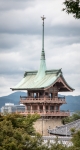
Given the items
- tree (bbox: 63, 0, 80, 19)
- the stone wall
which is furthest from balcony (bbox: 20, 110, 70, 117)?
tree (bbox: 63, 0, 80, 19)

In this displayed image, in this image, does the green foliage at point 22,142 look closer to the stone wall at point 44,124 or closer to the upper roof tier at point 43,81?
the stone wall at point 44,124

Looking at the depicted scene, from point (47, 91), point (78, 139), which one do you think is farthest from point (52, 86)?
point (78, 139)

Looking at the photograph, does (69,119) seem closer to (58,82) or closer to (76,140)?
(58,82)

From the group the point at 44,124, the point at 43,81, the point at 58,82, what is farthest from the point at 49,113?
the point at 43,81

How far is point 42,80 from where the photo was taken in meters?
82.1

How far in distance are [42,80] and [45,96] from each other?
7.90 feet

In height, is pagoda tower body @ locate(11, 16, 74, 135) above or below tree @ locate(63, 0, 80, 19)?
above

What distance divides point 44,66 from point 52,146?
162 ft

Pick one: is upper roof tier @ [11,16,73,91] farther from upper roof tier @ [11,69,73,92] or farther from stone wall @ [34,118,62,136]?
stone wall @ [34,118,62,136]

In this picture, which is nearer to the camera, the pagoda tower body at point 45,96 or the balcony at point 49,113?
the balcony at point 49,113

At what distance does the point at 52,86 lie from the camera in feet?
264

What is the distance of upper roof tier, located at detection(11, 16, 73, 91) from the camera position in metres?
79.9

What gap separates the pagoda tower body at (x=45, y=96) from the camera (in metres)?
79.6

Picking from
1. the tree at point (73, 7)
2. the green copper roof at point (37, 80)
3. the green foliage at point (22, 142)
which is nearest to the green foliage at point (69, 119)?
the green copper roof at point (37, 80)
